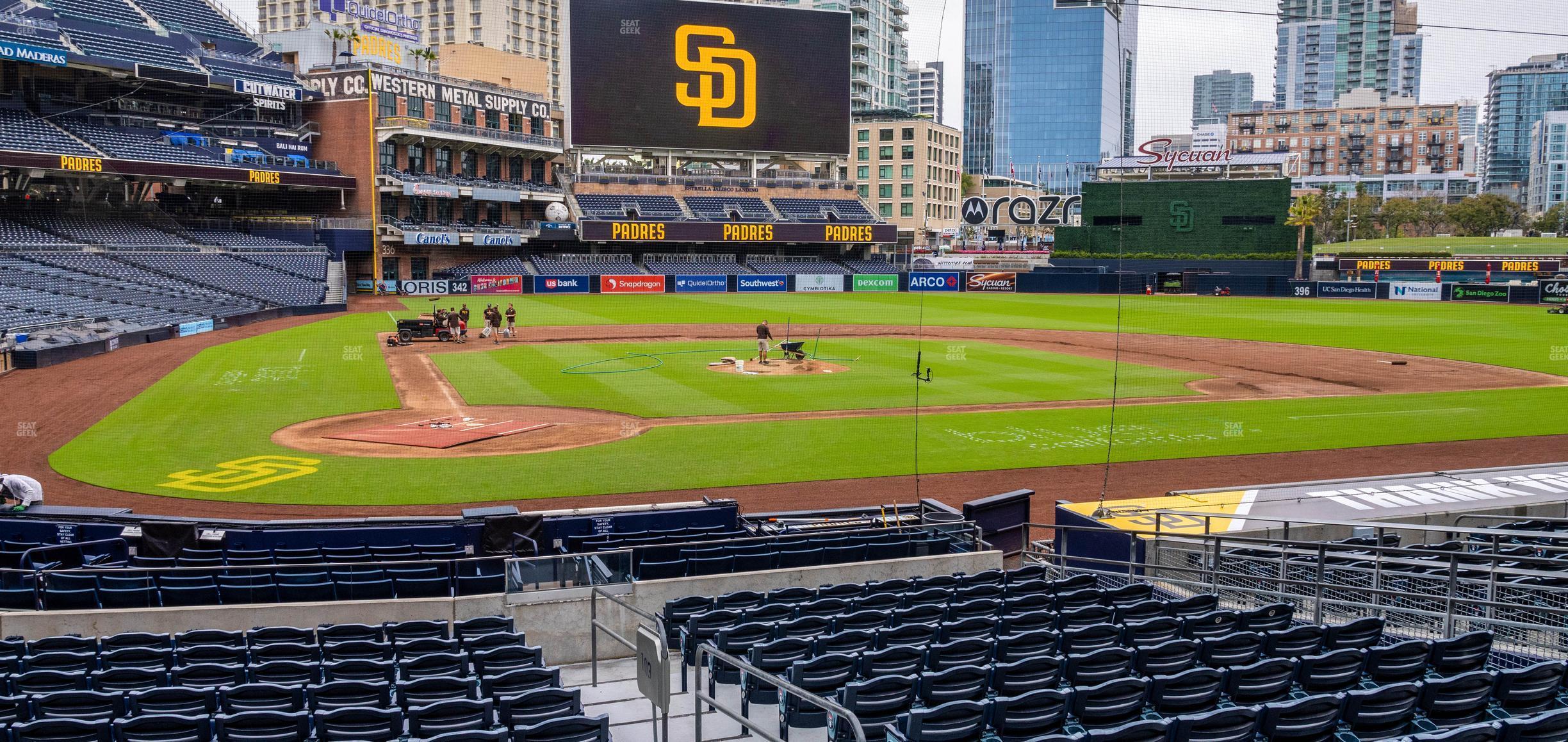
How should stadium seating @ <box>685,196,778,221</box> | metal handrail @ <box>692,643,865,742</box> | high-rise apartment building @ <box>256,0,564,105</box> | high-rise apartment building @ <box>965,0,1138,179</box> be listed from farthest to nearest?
high-rise apartment building @ <box>965,0,1138,179</box>, high-rise apartment building @ <box>256,0,564,105</box>, stadium seating @ <box>685,196,778,221</box>, metal handrail @ <box>692,643,865,742</box>

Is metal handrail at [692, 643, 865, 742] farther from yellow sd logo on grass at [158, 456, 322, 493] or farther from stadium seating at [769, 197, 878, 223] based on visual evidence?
stadium seating at [769, 197, 878, 223]

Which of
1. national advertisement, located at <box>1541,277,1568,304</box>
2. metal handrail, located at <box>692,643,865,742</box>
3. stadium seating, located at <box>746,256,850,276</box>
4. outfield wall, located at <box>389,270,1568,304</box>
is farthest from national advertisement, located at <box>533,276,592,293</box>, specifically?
metal handrail, located at <box>692,643,865,742</box>

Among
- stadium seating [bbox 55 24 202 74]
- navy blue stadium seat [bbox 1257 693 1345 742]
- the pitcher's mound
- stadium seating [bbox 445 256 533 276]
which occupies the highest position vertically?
stadium seating [bbox 55 24 202 74]

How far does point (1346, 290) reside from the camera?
7869cm

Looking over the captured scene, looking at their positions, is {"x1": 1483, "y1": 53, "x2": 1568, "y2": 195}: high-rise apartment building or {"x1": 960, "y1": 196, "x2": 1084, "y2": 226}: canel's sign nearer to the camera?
{"x1": 960, "y1": 196, "x2": 1084, "y2": 226}: canel's sign

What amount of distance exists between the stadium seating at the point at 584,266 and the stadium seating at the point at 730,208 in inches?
266

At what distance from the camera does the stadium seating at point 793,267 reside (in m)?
84.2

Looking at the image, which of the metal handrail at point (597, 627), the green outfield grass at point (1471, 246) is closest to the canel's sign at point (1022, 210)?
the green outfield grass at point (1471, 246)

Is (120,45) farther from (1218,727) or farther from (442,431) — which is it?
(1218,727)

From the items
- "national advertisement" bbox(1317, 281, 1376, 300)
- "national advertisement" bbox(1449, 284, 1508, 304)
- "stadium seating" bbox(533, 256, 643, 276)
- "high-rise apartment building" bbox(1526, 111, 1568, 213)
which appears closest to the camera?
"national advertisement" bbox(1449, 284, 1508, 304)

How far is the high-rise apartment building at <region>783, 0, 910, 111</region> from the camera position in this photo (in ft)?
470

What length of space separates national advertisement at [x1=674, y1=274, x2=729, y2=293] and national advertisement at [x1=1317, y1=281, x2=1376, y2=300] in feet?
140

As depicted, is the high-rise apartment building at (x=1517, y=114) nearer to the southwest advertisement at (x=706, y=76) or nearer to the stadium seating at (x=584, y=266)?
the southwest advertisement at (x=706, y=76)

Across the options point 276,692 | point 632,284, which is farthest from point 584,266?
point 276,692
